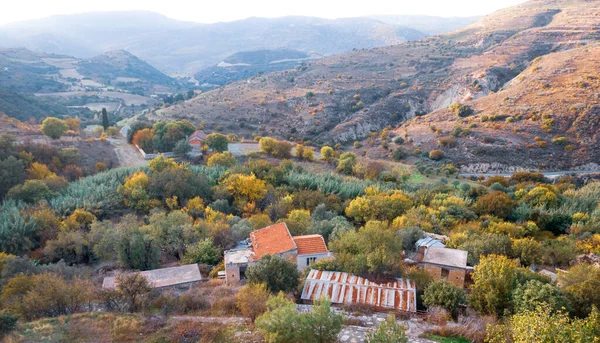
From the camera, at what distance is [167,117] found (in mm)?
65562

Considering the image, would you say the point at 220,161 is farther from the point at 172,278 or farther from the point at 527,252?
the point at 527,252

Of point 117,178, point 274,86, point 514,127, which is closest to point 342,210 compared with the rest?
point 117,178

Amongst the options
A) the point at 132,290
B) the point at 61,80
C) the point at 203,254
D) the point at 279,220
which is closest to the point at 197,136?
the point at 279,220

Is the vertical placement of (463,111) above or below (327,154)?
above

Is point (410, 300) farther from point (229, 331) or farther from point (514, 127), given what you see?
point (514, 127)

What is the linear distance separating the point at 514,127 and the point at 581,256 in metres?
34.8

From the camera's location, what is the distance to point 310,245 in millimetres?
18578

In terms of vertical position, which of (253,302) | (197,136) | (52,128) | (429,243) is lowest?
(429,243)

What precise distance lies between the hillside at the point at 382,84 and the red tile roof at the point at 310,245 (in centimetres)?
4353

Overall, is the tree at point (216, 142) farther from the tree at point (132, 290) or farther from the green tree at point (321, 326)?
the green tree at point (321, 326)

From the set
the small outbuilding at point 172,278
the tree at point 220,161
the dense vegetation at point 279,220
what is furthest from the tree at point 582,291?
the tree at point 220,161

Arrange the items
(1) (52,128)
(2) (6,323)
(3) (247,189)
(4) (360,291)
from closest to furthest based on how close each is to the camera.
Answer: (2) (6,323) → (4) (360,291) → (3) (247,189) → (1) (52,128)

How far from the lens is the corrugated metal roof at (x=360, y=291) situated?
43.0 feet

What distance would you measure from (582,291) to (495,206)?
15.7 metres
